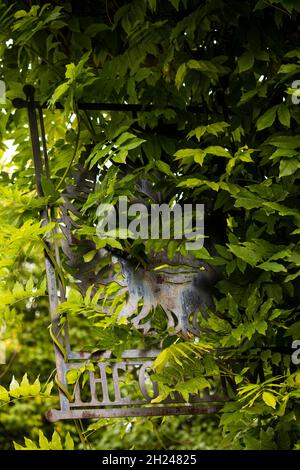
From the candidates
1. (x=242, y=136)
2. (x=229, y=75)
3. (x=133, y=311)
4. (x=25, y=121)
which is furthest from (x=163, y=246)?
(x=25, y=121)

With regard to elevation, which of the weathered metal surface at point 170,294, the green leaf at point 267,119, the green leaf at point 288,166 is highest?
the green leaf at point 267,119

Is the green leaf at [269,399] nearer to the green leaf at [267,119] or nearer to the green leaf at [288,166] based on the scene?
Answer: the green leaf at [288,166]

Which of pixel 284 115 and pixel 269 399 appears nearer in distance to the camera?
pixel 269 399

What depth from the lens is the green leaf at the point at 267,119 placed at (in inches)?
63.2

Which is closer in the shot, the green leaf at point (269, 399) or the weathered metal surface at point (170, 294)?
the green leaf at point (269, 399)

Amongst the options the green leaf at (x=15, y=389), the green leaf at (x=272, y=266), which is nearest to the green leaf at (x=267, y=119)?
the green leaf at (x=272, y=266)

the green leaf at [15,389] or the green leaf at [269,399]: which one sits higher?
the green leaf at [269,399]

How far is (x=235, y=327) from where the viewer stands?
5.43ft

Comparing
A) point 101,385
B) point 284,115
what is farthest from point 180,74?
point 101,385

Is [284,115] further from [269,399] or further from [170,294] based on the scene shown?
[269,399]

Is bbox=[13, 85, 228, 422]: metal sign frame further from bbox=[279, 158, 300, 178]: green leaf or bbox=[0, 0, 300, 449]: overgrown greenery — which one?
bbox=[279, 158, 300, 178]: green leaf

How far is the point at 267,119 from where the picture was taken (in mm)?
1611

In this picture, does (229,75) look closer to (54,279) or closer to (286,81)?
(286,81)

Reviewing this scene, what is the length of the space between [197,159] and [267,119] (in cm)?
18
